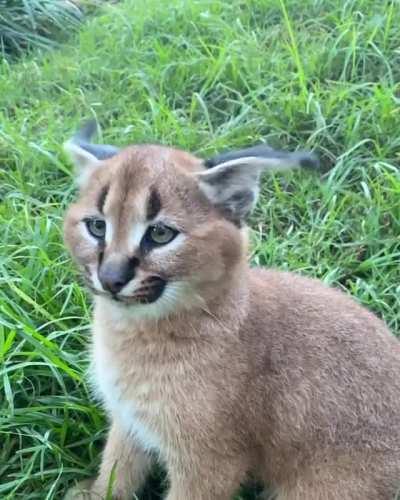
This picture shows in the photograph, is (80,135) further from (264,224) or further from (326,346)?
(264,224)

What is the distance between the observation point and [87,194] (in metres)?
3.06

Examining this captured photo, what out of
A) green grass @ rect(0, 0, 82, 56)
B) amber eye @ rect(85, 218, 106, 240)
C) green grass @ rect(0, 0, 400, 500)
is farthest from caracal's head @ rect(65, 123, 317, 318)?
green grass @ rect(0, 0, 82, 56)

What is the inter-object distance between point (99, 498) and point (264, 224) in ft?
5.39

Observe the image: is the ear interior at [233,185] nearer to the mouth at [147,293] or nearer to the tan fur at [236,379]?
the tan fur at [236,379]

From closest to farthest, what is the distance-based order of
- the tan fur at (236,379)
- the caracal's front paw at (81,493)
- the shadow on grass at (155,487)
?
the tan fur at (236,379) < the caracal's front paw at (81,493) < the shadow on grass at (155,487)

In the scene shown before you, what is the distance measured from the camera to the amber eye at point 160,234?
112 inches

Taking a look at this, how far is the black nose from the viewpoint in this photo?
9.10 ft

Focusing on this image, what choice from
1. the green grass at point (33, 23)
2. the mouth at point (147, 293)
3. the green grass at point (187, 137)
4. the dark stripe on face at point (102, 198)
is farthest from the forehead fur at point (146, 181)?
the green grass at point (33, 23)

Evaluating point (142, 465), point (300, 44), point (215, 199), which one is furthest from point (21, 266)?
point (300, 44)

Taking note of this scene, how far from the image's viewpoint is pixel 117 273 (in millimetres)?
2773

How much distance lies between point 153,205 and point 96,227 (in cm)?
21

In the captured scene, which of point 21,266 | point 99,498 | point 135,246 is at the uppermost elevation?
point 135,246

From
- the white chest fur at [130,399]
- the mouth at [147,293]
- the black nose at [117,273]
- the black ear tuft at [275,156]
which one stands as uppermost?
the black ear tuft at [275,156]

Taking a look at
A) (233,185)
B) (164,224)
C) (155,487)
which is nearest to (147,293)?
(164,224)
